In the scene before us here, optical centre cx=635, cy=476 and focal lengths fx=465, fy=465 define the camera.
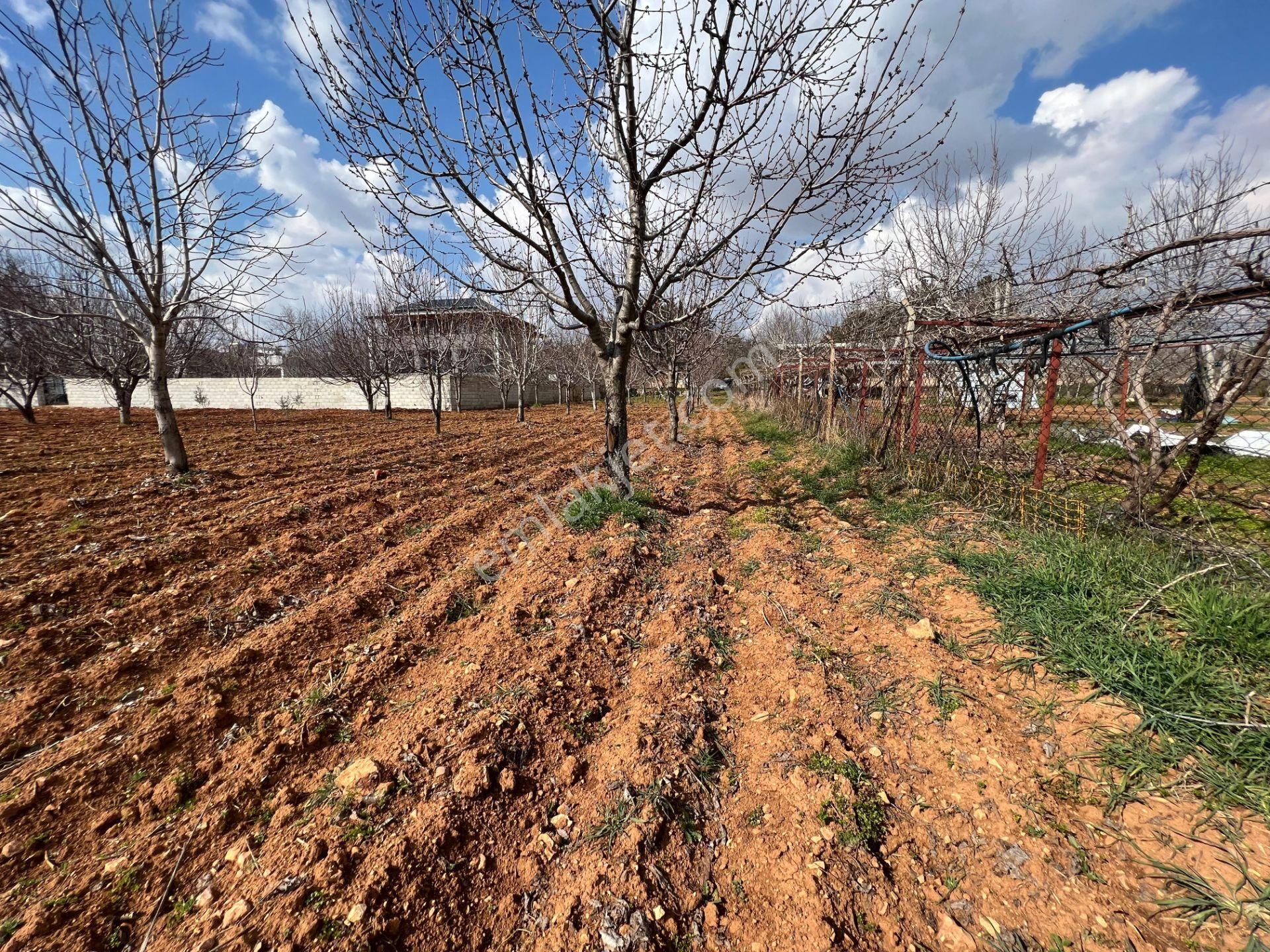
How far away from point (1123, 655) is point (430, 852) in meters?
2.99

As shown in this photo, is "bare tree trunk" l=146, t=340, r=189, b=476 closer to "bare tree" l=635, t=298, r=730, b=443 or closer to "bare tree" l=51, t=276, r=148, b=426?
"bare tree" l=635, t=298, r=730, b=443

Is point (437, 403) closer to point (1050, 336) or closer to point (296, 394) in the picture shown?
point (1050, 336)

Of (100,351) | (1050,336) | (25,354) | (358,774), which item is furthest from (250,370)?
(1050,336)

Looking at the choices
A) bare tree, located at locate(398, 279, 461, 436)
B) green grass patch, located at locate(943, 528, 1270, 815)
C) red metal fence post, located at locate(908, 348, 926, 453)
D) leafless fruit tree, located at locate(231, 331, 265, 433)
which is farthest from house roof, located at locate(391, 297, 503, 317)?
green grass patch, located at locate(943, 528, 1270, 815)

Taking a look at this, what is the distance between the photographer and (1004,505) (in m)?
4.13

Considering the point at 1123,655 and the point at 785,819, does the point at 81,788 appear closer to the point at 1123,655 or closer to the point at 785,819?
the point at 785,819

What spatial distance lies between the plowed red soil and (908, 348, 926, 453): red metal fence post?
85.3 inches

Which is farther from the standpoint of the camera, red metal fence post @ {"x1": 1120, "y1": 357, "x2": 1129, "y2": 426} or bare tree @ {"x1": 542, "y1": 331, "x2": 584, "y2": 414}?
bare tree @ {"x1": 542, "y1": 331, "x2": 584, "y2": 414}

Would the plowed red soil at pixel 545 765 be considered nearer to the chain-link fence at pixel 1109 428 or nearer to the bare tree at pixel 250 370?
the chain-link fence at pixel 1109 428

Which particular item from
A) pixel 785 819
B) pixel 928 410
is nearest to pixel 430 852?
pixel 785 819

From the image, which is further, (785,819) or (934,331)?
(934,331)

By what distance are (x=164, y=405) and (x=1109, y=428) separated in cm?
1050

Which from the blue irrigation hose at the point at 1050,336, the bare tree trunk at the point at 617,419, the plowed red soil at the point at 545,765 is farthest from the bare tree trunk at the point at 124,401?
the blue irrigation hose at the point at 1050,336

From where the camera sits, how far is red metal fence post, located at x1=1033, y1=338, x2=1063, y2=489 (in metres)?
3.66
